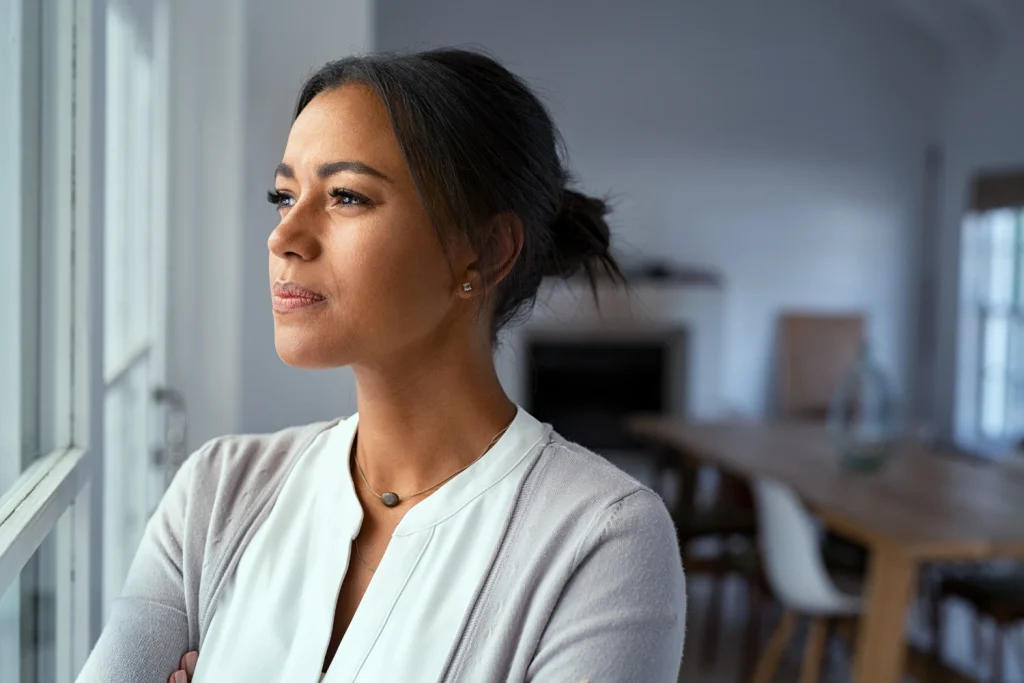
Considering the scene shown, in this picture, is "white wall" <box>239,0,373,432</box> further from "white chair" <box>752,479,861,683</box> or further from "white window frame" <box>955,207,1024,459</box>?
"white window frame" <box>955,207,1024,459</box>

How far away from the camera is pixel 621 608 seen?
101cm

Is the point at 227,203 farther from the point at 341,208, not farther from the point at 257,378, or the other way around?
the point at 341,208

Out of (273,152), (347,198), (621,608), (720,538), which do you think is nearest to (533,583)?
(621,608)

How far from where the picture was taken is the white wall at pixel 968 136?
6527 mm

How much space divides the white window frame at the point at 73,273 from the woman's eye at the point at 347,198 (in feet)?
1.14

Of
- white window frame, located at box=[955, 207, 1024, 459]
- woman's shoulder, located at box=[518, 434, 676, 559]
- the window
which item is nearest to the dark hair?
woman's shoulder, located at box=[518, 434, 676, 559]

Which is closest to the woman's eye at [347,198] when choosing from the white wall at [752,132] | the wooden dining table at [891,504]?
the wooden dining table at [891,504]

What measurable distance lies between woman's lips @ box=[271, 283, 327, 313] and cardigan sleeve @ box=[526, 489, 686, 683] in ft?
1.17

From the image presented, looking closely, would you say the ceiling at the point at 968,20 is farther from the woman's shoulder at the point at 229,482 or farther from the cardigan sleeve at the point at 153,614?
the cardigan sleeve at the point at 153,614

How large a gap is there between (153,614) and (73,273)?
1.35ft

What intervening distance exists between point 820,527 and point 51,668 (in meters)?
3.59

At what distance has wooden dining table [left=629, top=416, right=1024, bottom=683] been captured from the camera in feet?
9.18

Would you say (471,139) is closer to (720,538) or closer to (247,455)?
(247,455)

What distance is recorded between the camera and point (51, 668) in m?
1.30
